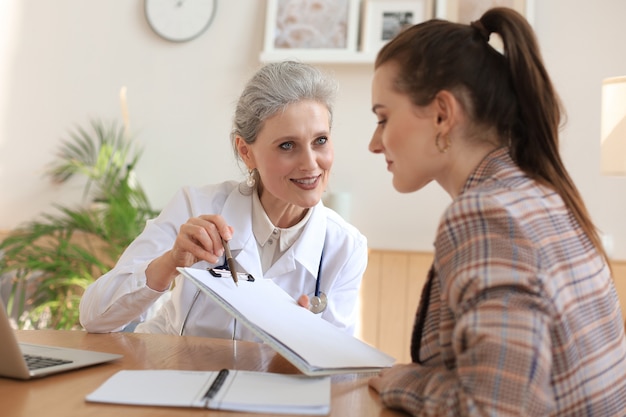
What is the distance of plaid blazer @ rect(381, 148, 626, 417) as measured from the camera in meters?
0.92

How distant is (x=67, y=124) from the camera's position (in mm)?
4285

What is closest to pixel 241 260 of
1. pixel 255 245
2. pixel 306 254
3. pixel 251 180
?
pixel 255 245

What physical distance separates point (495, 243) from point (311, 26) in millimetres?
3204

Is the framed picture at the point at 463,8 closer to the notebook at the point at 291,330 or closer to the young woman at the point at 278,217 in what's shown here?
the young woman at the point at 278,217

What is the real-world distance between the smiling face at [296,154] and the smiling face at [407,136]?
2.76 feet

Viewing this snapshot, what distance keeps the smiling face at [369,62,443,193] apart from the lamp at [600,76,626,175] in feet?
6.40

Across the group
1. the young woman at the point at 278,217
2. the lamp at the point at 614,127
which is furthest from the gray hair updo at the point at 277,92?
the lamp at the point at 614,127

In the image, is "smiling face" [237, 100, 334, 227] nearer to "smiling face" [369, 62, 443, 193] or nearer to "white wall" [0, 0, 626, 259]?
"smiling face" [369, 62, 443, 193]

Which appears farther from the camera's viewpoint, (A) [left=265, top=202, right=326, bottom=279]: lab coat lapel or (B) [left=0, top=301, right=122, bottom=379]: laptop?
(A) [left=265, top=202, right=326, bottom=279]: lab coat lapel

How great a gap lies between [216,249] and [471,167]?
26.2 inches

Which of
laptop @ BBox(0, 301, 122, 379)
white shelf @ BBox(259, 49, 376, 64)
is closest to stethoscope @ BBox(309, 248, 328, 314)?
laptop @ BBox(0, 301, 122, 379)

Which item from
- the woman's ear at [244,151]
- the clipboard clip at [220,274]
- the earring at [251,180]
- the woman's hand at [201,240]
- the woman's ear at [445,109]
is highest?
the woman's ear at [445,109]

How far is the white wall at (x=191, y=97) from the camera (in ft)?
12.2

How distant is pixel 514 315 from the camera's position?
919mm
